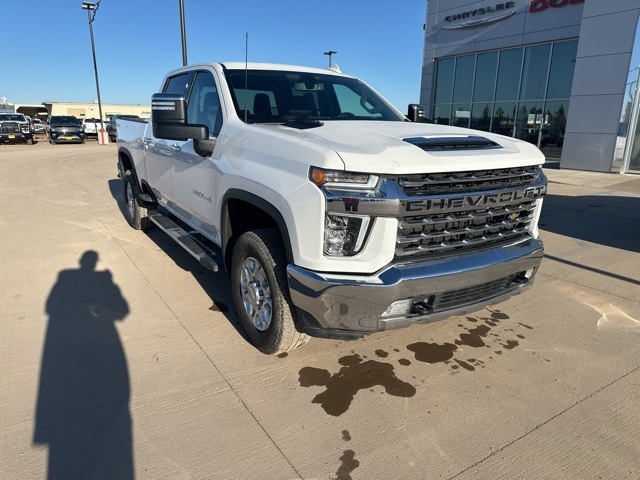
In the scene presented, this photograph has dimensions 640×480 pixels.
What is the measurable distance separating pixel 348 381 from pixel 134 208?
487 centimetres

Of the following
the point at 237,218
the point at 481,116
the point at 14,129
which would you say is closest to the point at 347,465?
the point at 237,218

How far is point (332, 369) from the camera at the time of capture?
312cm

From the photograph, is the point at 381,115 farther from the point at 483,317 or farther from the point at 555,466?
the point at 555,466

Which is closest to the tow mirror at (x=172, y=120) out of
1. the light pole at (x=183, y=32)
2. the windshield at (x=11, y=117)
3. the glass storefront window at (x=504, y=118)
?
the light pole at (x=183, y=32)

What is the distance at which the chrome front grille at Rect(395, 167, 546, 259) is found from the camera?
2.59 metres

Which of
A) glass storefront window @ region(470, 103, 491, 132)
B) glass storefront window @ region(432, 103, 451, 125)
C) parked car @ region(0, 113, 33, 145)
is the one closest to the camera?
glass storefront window @ region(470, 103, 491, 132)

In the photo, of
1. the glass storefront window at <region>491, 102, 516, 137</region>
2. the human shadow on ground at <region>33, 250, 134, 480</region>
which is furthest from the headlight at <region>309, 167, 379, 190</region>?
the glass storefront window at <region>491, 102, 516, 137</region>

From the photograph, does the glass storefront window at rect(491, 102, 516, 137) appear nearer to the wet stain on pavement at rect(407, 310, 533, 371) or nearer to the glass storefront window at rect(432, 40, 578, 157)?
the glass storefront window at rect(432, 40, 578, 157)

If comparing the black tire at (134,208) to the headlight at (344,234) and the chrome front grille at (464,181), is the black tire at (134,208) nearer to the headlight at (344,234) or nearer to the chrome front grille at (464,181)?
the headlight at (344,234)

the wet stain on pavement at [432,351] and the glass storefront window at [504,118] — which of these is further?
the glass storefront window at [504,118]

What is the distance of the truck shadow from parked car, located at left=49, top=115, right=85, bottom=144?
84.7 ft

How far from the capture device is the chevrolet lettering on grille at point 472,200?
256 centimetres

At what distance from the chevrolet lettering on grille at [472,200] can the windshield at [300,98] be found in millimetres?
1533

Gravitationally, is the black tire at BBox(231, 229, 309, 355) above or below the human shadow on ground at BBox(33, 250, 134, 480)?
above
